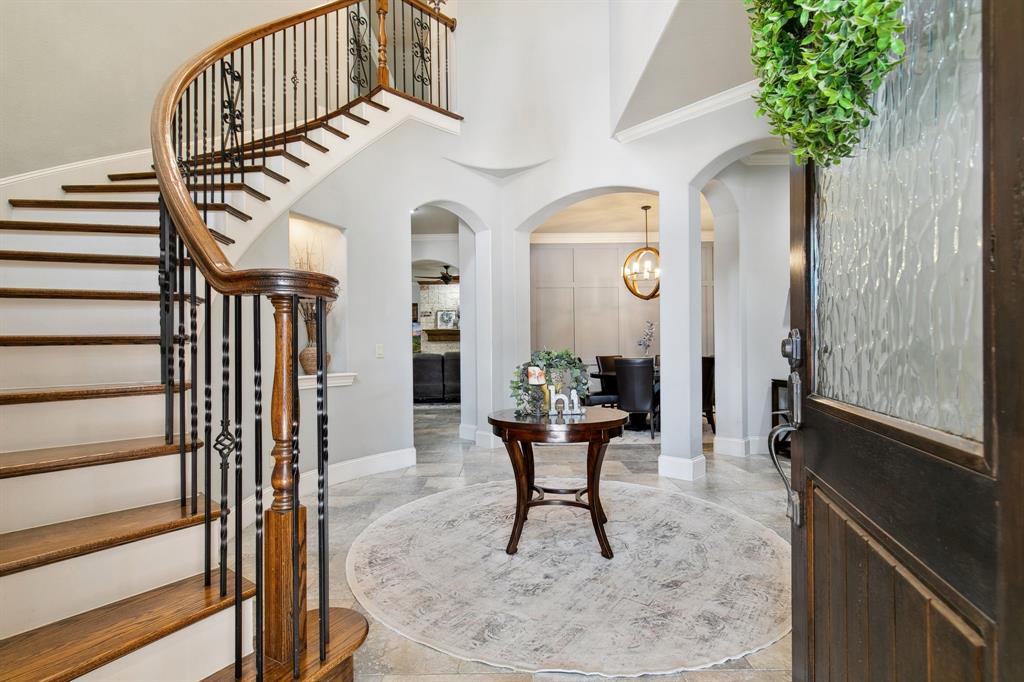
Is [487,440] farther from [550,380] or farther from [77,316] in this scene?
[77,316]

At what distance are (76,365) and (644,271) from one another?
6943 mm

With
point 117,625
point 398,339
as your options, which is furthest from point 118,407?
point 398,339

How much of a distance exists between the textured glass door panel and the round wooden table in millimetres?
1533

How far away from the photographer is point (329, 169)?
4.14 metres

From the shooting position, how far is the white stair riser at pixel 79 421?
5.79 ft

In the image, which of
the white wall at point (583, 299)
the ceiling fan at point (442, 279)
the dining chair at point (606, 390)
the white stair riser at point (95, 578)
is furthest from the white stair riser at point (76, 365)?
the ceiling fan at point (442, 279)

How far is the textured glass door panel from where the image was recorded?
69 cm

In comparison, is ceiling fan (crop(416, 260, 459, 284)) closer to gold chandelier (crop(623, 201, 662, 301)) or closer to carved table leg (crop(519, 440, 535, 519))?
gold chandelier (crop(623, 201, 662, 301))

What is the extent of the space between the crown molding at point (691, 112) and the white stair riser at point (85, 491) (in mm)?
4035

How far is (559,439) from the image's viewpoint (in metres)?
2.59

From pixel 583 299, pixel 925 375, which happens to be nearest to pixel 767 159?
pixel 583 299

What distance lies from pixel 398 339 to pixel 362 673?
3245mm

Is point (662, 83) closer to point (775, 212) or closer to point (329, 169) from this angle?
point (775, 212)

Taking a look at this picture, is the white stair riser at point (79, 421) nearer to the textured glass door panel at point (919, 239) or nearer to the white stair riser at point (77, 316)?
the white stair riser at point (77, 316)
